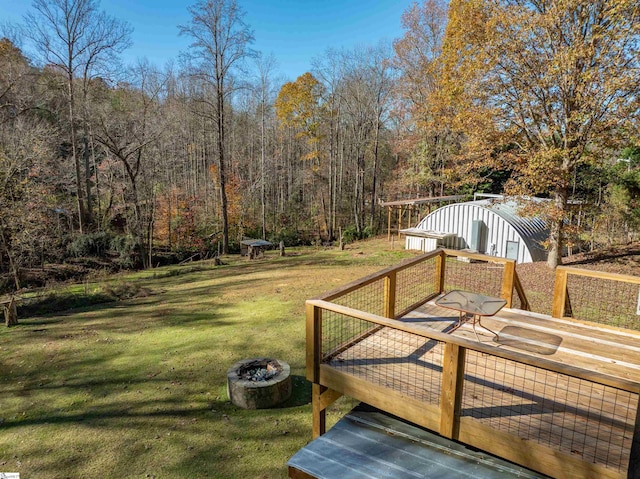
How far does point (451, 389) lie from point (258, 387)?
2894mm

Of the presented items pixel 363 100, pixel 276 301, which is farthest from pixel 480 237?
pixel 363 100

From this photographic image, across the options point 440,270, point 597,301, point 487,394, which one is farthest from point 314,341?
point 597,301

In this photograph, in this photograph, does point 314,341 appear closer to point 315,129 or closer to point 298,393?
point 298,393

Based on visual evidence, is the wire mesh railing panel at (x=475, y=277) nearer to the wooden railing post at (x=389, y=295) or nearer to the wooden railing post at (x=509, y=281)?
the wooden railing post at (x=509, y=281)

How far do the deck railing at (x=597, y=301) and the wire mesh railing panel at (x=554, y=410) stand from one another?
5.76ft

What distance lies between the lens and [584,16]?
9289mm

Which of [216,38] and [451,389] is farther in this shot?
[216,38]

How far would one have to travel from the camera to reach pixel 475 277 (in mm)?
11172

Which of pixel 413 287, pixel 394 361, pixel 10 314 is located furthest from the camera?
pixel 413 287

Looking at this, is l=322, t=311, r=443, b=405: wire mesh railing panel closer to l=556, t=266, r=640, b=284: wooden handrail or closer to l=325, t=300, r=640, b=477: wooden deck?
l=325, t=300, r=640, b=477: wooden deck

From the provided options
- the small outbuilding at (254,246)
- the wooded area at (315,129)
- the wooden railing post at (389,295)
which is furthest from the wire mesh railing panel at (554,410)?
the small outbuilding at (254,246)

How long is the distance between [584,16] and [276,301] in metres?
10.6

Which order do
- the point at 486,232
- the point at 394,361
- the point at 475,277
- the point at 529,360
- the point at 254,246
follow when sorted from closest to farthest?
the point at 529,360 → the point at 394,361 → the point at 475,277 → the point at 486,232 → the point at 254,246

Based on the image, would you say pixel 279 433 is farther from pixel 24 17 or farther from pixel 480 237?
pixel 24 17
